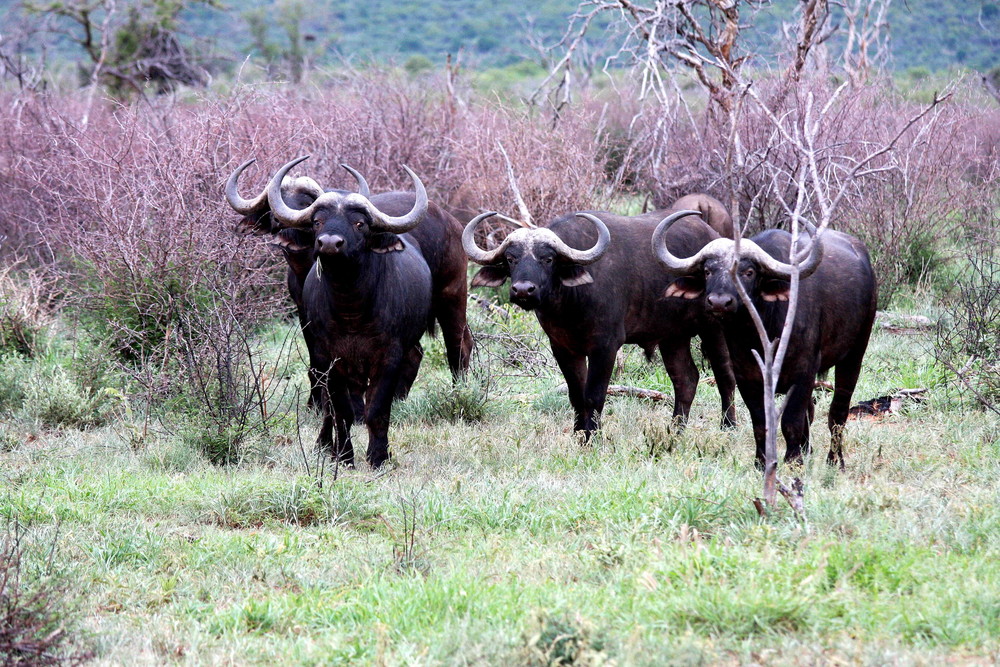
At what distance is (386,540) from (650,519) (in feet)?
3.97

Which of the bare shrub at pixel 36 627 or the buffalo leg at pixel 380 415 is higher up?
the bare shrub at pixel 36 627

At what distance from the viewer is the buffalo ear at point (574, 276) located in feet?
22.5

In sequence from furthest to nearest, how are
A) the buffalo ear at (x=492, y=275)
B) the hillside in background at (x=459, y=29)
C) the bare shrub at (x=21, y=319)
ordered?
the hillside in background at (x=459, y=29) < the bare shrub at (x=21, y=319) < the buffalo ear at (x=492, y=275)

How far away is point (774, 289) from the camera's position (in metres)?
6.02

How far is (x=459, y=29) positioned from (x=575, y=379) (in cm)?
4315

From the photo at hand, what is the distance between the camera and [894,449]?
659 centimetres

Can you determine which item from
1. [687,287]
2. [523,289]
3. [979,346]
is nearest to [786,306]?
[687,287]

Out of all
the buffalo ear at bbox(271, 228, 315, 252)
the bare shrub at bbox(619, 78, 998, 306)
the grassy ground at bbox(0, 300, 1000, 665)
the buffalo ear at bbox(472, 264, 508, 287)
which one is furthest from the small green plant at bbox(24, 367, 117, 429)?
the bare shrub at bbox(619, 78, 998, 306)

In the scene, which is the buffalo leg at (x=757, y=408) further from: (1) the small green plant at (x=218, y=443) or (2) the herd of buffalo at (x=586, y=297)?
(1) the small green plant at (x=218, y=443)

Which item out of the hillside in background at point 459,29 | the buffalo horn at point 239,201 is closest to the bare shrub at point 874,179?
the buffalo horn at point 239,201

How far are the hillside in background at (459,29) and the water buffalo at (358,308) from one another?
22626mm

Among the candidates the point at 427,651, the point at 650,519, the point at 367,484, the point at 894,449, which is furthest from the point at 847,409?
the point at 427,651

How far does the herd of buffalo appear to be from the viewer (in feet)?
20.2

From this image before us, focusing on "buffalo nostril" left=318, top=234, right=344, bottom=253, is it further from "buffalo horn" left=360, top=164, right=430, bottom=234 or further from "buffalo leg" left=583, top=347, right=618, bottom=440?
"buffalo leg" left=583, top=347, right=618, bottom=440
